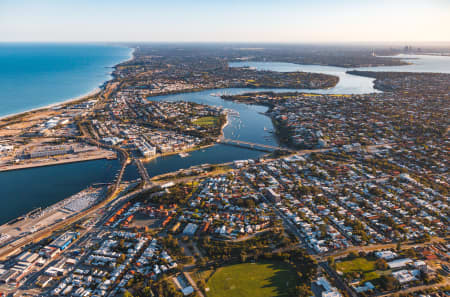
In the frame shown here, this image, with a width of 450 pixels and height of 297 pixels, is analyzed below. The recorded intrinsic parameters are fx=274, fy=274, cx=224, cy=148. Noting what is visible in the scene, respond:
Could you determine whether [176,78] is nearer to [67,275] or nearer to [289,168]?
[289,168]

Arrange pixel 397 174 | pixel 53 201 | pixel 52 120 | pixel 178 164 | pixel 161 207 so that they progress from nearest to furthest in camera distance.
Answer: pixel 161 207 < pixel 53 201 < pixel 397 174 < pixel 178 164 < pixel 52 120

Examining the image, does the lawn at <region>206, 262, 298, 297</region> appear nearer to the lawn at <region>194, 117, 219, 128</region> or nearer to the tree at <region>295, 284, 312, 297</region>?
the tree at <region>295, 284, 312, 297</region>

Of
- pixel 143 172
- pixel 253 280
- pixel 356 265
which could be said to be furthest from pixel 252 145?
pixel 253 280

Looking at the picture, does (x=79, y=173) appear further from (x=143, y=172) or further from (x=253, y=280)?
(x=253, y=280)

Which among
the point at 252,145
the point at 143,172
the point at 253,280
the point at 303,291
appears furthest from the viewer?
the point at 252,145

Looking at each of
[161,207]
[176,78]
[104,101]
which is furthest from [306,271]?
[176,78]

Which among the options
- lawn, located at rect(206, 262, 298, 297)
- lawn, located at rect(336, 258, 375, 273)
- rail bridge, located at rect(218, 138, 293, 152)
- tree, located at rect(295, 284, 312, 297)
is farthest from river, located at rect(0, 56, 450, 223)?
tree, located at rect(295, 284, 312, 297)
